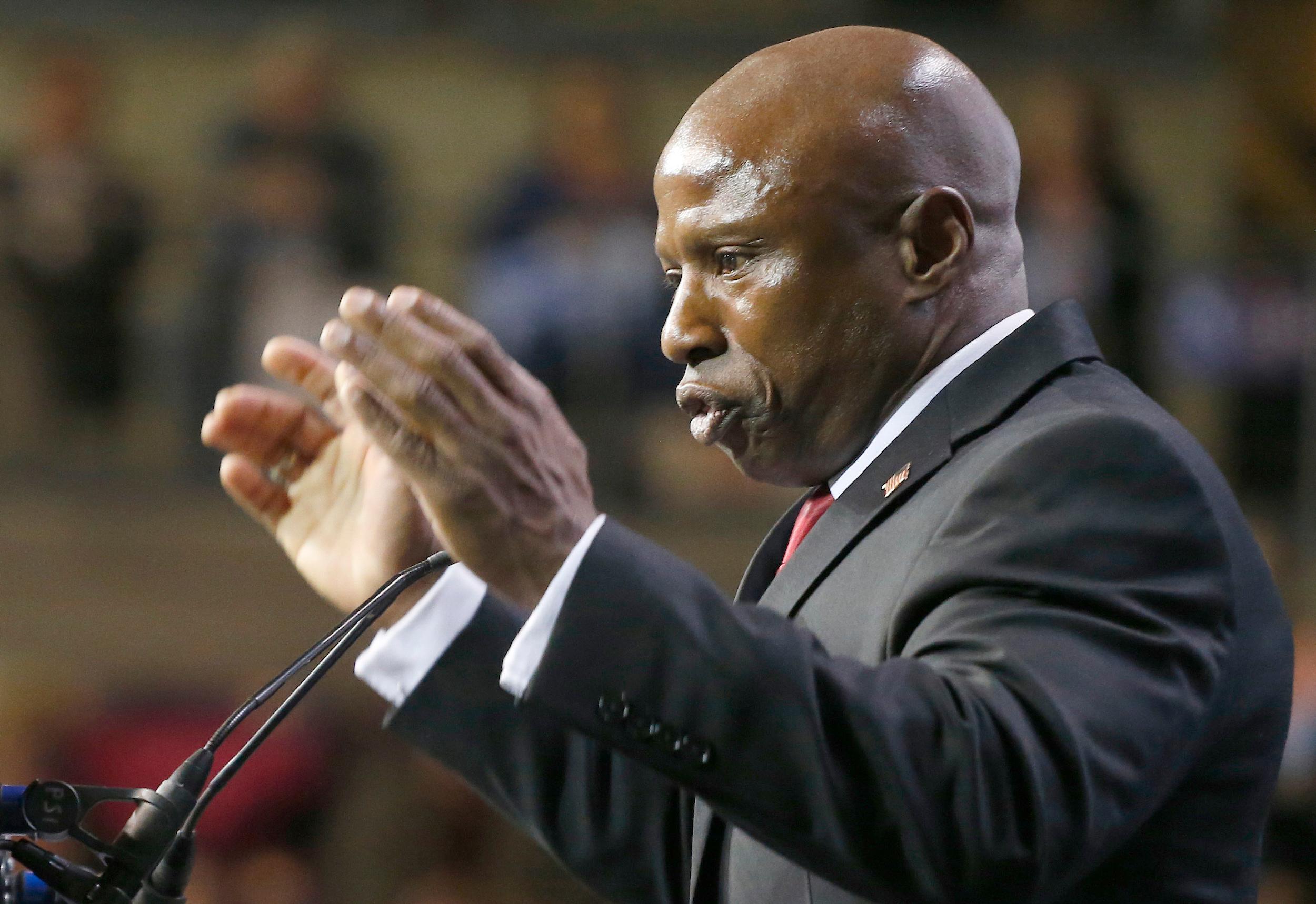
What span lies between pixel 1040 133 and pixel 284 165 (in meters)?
2.74

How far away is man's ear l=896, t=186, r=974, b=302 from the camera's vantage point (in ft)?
5.79

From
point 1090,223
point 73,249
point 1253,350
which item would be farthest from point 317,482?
point 1253,350

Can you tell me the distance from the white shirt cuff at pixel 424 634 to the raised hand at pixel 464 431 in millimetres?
193

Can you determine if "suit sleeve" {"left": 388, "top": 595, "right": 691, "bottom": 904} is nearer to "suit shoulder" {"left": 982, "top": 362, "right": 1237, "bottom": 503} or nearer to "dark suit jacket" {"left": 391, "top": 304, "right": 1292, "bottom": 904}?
"dark suit jacket" {"left": 391, "top": 304, "right": 1292, "bottom": 904}

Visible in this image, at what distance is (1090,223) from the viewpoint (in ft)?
20.4

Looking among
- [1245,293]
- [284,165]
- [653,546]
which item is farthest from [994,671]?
[1245,293]

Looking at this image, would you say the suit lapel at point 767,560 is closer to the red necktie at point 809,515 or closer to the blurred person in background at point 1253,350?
the red necktie at point 809,515

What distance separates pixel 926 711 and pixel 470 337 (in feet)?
1.55

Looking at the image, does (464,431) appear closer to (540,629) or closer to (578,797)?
(540,629)

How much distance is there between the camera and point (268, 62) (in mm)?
6117

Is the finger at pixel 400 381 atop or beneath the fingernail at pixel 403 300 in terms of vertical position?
beneath

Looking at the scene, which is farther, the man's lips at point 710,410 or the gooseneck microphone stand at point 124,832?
the man's lips at point 710,410

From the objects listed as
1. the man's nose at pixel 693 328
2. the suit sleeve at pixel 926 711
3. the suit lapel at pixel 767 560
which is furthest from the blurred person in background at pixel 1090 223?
the suit sleeve at pixel 926 711

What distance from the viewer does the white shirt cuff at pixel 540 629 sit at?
135 centimetres
